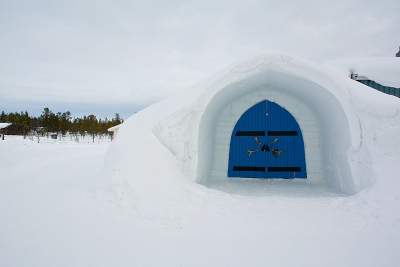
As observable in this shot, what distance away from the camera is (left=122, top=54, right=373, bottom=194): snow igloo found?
6.21 meters

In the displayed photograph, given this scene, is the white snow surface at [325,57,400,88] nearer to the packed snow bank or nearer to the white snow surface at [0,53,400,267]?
the packed snow bank

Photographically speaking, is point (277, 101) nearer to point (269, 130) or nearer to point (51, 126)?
point (269, 130)

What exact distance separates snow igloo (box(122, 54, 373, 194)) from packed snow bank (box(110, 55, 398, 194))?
23mm

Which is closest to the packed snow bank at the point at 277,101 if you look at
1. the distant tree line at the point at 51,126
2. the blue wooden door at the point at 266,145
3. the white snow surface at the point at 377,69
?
the blue wooden door at the point at 266,145

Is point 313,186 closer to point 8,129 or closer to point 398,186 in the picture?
point 398,186

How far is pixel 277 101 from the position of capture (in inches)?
315

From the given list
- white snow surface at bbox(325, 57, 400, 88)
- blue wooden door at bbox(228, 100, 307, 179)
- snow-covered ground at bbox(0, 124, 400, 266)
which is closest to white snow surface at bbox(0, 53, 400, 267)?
snow-covered ground at bbox(0, 124, 400, 266)

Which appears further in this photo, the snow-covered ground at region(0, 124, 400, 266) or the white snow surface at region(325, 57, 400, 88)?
the white snow surface at region(325, 57, 400, 88)

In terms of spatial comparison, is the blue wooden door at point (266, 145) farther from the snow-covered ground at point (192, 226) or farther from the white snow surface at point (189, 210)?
the snow-covered ground at point (192, 226)

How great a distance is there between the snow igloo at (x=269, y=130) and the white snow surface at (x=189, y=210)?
69 mm

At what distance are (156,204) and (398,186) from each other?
4.60 m

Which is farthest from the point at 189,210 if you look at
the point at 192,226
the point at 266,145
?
the point at 266,145

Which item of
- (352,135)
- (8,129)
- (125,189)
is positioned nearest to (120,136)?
(125,189)

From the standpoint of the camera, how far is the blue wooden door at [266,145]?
316 inches
